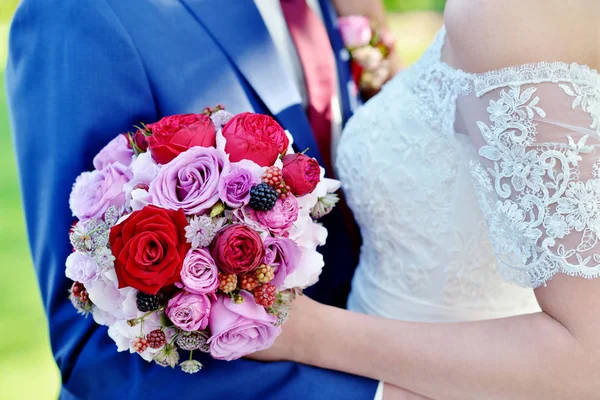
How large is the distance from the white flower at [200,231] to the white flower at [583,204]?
0.71m

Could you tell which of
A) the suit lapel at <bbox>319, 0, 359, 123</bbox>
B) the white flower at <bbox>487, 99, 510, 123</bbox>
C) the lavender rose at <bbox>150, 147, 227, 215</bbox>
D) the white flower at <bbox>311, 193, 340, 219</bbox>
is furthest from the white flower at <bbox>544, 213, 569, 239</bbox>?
the suit lapel at <bbox>319, 0, 359, 123</bbox>

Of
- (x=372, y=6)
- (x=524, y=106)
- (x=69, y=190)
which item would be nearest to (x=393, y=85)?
(x=524, y=106)

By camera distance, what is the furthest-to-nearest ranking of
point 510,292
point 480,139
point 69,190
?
point 510,292
point 69,190
point 480,139

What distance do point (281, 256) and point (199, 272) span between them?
17 cm

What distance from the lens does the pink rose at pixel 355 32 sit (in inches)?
94.4

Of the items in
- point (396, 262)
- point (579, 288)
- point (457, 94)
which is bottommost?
point (396, 262)

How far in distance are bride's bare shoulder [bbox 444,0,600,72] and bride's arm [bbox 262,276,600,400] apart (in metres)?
0.47

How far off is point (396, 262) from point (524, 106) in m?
0.72

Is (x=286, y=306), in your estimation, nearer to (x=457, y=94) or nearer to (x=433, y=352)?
(x=433, y=352)

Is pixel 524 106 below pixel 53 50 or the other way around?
below

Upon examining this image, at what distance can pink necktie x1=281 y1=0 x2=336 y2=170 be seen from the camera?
83.4 inches

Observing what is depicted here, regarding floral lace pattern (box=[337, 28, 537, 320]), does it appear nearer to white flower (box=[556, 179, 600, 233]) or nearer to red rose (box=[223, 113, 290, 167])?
white flower (box=[556, 179, 600, 233])

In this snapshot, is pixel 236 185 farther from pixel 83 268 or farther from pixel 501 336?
pixel 501 336

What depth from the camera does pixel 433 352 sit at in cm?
146
